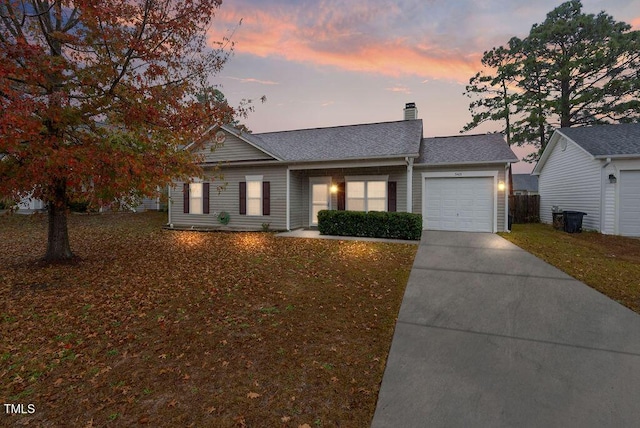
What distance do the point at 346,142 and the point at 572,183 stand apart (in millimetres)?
11632

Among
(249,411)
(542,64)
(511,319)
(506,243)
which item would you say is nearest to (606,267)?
(506,243)

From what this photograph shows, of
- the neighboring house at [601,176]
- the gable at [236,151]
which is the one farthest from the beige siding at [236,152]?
the neighboring house at [601,176]

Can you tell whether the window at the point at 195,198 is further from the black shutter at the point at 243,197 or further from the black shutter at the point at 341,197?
the black shutter at the point at 341,197

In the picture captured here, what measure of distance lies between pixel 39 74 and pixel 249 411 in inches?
294

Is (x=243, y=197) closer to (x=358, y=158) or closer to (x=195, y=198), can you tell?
(x=195, y=198)

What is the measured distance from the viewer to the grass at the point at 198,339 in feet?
8.73

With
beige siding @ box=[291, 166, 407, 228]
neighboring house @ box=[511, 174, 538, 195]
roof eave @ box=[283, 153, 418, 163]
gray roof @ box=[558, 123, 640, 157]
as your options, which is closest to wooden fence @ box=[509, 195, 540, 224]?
gray roof @ box=[558, 123, 640, 157]

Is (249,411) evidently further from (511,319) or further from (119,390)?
(511,319)

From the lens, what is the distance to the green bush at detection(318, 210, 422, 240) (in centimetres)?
1098

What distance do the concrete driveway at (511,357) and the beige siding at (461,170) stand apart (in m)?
7.31

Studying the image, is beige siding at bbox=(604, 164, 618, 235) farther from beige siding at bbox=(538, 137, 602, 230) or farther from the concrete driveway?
the concrete driveway

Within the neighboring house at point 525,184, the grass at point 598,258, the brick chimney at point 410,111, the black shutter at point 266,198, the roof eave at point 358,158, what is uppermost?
the brick chimney at point 410,111

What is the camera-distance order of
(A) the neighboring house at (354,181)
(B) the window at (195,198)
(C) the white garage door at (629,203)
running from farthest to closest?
(B) the window at (195,198) → (A) the neighboring house at (354,181) → (C) the white garage door at (629,203)

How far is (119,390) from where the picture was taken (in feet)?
9.57
